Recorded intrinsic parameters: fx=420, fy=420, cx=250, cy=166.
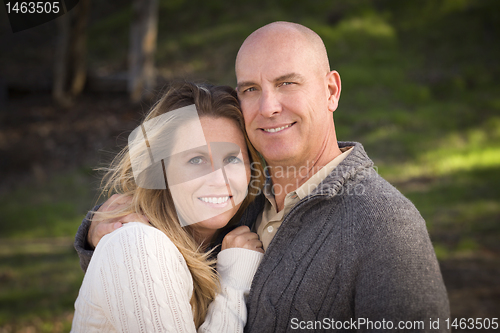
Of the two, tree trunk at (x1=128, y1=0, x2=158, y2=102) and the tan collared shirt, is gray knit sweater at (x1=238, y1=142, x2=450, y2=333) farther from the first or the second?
tree trunk at (x1=128, y1=0, x2=158, y2=102)

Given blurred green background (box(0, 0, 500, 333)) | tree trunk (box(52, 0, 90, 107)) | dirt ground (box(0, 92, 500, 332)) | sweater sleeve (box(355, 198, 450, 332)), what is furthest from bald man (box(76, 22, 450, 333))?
tree trunk (box(52, 0, 90, 107))

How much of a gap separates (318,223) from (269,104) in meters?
0.65

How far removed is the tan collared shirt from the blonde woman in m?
0.10

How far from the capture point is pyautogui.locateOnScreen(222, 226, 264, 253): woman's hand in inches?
85.0

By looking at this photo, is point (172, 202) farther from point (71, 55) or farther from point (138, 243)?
point (71, 55)

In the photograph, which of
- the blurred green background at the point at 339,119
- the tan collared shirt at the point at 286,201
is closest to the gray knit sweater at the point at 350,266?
the tan collared shirt at the point at 286,201

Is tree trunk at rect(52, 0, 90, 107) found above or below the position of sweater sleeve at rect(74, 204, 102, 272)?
above

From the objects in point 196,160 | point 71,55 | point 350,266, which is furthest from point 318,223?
point 71,55

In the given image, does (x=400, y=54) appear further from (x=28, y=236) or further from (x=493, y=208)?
(x=28, y=236)

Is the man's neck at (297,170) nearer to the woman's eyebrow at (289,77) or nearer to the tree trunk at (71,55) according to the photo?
the woman's eyebrow at (289,77)

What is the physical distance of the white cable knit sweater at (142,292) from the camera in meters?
1.76

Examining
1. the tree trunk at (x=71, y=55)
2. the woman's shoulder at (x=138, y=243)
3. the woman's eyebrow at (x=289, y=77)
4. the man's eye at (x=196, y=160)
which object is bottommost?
the woman's shoulder at (x=138, y=243)

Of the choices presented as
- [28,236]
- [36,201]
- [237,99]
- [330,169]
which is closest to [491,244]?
[330,169]

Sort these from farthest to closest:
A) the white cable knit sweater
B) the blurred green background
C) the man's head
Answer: the blurred green background, the man's head, the white cable knit sweater
